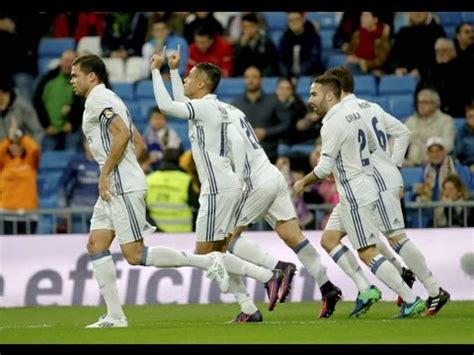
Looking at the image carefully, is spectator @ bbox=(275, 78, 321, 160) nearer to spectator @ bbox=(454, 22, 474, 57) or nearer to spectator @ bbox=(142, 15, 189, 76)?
spectator @ bbox=(142, 15, 189, 76)

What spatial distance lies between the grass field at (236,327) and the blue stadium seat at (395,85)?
5.55 m

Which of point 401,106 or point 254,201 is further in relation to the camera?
point 401,106

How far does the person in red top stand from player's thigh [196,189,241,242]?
25.7 ft

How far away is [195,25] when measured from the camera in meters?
21.1

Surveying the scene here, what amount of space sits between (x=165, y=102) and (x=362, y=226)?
218 centimetres

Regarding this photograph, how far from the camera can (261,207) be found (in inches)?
537

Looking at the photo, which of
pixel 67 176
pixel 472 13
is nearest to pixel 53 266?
pixel 67 176

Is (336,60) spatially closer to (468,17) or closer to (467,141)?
(468,17)

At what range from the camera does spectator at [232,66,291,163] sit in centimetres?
1928

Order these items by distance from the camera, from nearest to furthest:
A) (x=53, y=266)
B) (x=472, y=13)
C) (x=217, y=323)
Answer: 1. (x=217, y=323)
2. (x=53, y=266)
3. (x=472, y=13)

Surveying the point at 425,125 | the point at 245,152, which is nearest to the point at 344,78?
the point at 245,152

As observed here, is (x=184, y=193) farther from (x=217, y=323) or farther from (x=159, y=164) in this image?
(x=217, y=323)
